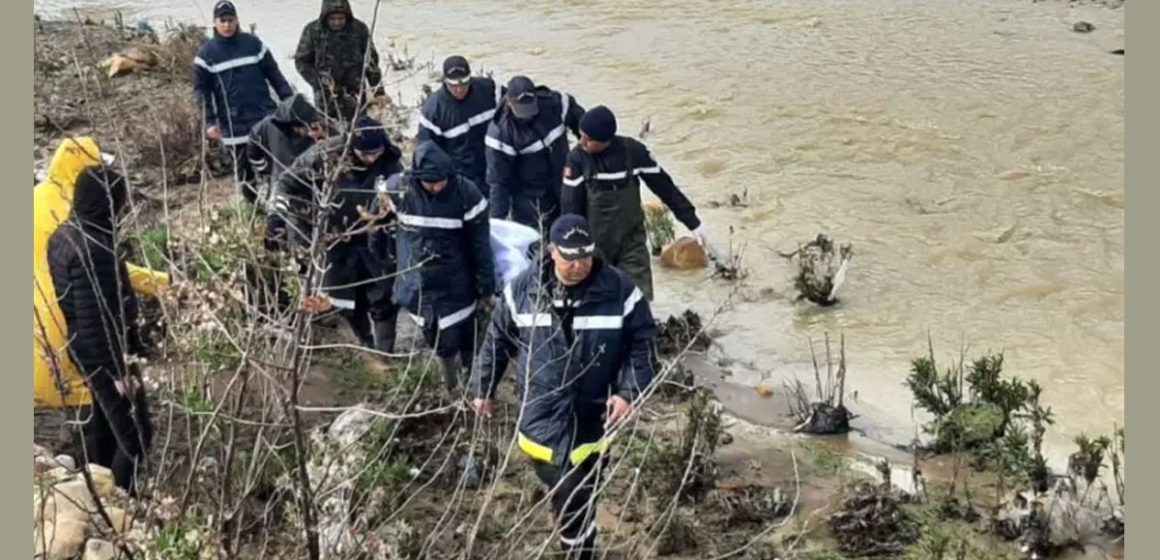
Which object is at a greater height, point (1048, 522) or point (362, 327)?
point (362, 327)

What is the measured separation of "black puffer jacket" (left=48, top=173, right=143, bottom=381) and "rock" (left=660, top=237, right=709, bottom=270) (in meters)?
4.53

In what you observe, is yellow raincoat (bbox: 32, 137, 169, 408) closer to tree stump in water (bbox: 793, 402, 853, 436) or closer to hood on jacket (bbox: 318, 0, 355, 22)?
tree stump in water (bbox: 793, 402, 853, 436)

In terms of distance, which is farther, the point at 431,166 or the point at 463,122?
the point at 463,122

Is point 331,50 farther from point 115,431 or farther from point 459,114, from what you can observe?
Result: point 115,431

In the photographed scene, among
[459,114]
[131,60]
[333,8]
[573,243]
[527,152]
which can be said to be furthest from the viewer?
[131,60]

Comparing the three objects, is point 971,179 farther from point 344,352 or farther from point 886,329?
point 344,352

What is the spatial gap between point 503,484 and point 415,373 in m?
0.97

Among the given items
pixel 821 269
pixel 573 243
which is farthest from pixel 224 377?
pixel 821 269

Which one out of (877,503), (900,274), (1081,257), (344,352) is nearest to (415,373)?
(344,352)

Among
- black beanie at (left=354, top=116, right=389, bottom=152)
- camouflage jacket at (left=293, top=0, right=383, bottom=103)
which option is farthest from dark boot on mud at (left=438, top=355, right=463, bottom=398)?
camouflage jacket at (left=293, top=0, right=383, bottom=103)

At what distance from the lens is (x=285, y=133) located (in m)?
7.07

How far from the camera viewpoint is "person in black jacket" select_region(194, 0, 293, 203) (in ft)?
Answer: 26.7

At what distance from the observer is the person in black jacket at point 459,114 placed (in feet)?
24.1

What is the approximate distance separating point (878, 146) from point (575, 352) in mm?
6465
